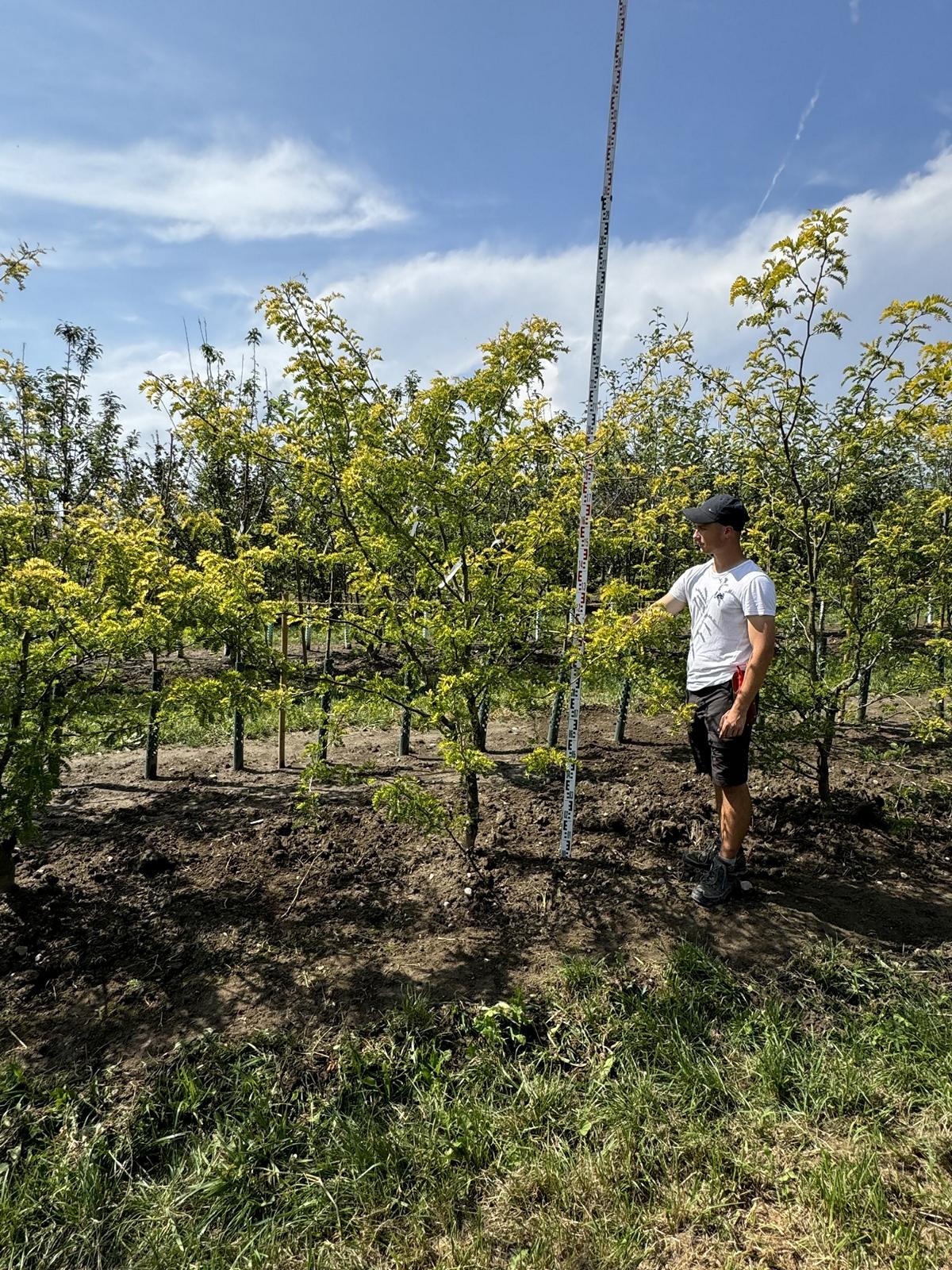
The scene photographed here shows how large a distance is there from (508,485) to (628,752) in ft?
9.99

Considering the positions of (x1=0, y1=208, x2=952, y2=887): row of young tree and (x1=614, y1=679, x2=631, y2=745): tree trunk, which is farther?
(x1=614, y1=679, x2=631, y2=745): tree trunk

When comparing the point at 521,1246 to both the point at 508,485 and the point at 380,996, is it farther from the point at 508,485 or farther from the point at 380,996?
the point at 508,485

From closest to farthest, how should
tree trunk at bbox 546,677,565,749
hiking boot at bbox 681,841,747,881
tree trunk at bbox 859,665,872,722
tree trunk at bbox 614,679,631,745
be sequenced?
hiking boot at bbox 681,841,747,881, tree trunk at bbox 859,665,872,722, tree trunk at bbox 546,677,565,749, tree trunk at bbox 614,679,631,745

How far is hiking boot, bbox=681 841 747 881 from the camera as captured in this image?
3.46 m

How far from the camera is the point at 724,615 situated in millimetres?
3150

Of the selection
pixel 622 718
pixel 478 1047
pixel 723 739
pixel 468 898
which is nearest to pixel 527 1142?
pixel 478 1047

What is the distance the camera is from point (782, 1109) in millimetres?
2160

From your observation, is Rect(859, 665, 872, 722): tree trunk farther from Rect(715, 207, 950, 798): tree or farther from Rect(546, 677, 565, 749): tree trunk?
Rect(546, 677, 565, 749): tree trunk

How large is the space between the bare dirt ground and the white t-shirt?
1.20 metres

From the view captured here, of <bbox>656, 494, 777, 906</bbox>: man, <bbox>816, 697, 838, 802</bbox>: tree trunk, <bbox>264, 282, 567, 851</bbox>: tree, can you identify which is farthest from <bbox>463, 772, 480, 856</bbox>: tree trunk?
<bbox>816, 697, 838, 802</bbox>: tree trunk

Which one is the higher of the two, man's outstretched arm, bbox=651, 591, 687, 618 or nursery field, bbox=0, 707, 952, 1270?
man's outstretched arm, bbox=651, 591, 687, 618

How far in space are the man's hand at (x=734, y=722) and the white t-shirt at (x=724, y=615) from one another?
200 millimetres

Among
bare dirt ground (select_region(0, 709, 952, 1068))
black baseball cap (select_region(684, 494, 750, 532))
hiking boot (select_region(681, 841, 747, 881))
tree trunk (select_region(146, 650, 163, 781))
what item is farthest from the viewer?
tree trunk (select_region(146, 650, 163, 781))

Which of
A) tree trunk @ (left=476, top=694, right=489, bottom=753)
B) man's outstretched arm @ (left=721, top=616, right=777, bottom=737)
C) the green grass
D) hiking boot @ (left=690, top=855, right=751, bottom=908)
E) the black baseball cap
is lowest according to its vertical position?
the green grass
